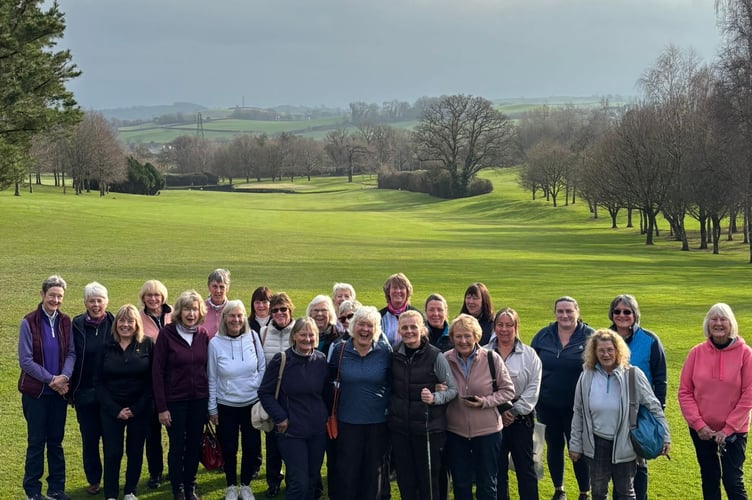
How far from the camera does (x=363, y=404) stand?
6586 mm

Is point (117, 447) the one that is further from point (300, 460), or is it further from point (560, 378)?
point (560, 378)

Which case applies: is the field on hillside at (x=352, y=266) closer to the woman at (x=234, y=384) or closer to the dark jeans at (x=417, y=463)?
the woman at (x=234, y=384)

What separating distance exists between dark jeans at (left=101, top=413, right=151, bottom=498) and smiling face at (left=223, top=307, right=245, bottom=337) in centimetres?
134

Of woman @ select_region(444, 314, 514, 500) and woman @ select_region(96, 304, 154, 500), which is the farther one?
woman @ select_region(96, 304, 154, 500)

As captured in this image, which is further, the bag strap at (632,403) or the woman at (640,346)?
the woman at (640,346)

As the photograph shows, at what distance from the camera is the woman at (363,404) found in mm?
6547

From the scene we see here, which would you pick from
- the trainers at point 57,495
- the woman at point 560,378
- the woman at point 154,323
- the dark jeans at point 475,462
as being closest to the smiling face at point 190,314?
the woman at point 154,323

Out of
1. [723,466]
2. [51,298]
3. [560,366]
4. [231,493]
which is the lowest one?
[231,493]

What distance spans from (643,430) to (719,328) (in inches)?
51.7

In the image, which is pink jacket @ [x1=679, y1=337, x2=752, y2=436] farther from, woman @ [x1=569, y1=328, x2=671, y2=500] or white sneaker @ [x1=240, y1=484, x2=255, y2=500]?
white sneaker @ [x1=240, y1=484, x2=255, y2=500]

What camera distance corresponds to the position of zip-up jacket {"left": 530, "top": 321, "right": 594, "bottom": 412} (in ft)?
23.5

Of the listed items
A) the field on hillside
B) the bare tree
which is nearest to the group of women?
the field on hillside

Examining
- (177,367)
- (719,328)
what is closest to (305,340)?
(177,367)

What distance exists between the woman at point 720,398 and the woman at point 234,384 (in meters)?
4.51
